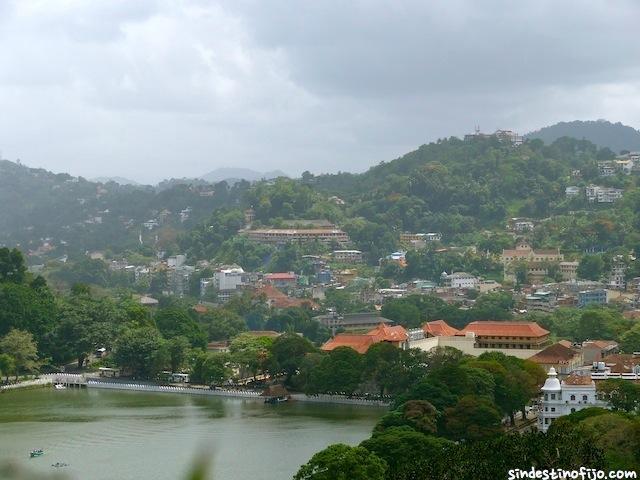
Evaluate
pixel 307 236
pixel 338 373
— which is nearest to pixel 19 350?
pixel 338 373

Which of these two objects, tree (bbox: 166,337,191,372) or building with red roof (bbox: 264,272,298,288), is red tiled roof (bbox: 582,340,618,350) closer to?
tree (bbox: 166,337,191,372)

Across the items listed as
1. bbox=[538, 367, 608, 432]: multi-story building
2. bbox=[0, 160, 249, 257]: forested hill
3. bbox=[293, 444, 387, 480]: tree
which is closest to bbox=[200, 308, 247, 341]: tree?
bbox=[538, 367, 608, 432]: multi-story building

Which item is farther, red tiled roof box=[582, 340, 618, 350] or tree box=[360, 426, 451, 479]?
red tiled roof box=[582, 340, 618, 350]

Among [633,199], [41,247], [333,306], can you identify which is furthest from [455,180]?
[41,247]

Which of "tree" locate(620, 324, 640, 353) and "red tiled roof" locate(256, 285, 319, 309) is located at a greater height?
"red tiled roof" locate(256, 285, 319, 309)

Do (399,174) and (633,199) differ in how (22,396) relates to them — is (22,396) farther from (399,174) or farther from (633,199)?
(399,174)
